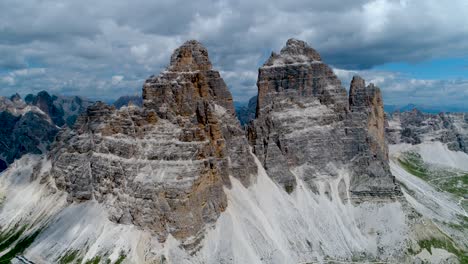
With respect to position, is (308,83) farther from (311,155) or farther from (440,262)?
(440,262)

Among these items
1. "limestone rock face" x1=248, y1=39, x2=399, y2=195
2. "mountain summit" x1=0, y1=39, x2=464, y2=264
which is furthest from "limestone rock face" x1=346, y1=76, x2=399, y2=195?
"mountain summit" x1=0, y1=39, x2=464, y2=264

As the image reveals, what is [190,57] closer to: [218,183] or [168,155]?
[168,155]

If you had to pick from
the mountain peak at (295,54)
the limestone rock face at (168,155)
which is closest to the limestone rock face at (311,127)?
the mountain peak at (295,54)

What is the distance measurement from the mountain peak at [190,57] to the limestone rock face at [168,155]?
335 millimetres

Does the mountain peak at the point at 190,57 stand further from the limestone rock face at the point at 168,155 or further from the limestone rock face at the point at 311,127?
the limestone rock face at the point at 311,127

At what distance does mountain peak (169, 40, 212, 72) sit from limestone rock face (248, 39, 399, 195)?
108ft

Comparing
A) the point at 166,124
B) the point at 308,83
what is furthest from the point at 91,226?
the point at 308,83

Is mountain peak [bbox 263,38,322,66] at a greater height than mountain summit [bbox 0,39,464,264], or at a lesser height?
greater

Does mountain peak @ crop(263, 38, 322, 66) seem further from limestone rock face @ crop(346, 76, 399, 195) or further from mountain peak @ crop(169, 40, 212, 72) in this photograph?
mountain peak @ crop(169, 40, 212, 72)

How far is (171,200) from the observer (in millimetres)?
128875

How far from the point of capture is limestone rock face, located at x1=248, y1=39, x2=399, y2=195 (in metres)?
175

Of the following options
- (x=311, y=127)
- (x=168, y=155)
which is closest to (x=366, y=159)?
(x=311, y=127)

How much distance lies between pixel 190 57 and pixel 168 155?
37.7 meters

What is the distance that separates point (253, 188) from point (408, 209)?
2324 inches
